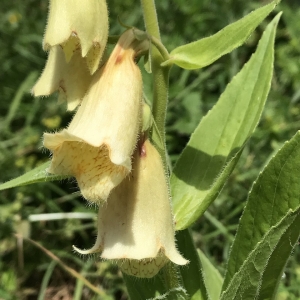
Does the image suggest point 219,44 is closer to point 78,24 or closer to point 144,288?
point 78,24

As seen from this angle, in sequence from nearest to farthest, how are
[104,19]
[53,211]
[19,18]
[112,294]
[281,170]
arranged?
[104,19]
[281,170]
[112,294]
[53,211]
[19,18]

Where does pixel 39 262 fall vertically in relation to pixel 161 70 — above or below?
below

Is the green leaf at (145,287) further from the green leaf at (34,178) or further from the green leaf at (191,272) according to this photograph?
the green leaf at (34,178)

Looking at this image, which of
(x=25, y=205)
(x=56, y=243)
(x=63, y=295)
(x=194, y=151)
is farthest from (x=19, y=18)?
(x=194, y=151)

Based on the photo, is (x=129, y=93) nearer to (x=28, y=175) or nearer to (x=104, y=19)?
(x=104, y=19)

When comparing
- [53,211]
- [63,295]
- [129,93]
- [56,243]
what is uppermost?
[129,93]

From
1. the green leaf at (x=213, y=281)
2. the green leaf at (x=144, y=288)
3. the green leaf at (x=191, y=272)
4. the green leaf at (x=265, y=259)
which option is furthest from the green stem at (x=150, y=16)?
the green leaf at (x=213, y=281)

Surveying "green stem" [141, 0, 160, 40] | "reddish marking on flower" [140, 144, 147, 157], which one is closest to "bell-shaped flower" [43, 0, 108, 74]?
"green stem" [141, 0, 160, 40]
